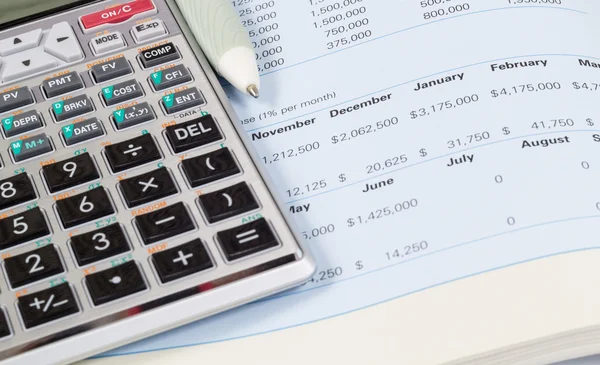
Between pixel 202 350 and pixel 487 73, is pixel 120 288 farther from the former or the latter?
pixel 487 73

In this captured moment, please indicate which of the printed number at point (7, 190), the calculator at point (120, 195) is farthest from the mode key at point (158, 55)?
the printed number at point (7, 190)

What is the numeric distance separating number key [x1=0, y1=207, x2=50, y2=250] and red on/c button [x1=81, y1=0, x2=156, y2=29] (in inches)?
5.6

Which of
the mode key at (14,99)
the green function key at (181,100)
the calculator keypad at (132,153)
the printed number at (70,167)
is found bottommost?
the calculator keypad at (132,153)

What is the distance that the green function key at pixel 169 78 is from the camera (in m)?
0.41

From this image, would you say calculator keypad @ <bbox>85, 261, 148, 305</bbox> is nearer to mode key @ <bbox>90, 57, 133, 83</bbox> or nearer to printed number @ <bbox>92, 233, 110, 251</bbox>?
printed number @ <bbox>92, 233, 110, 251</bbox>

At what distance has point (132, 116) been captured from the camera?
1.29ft

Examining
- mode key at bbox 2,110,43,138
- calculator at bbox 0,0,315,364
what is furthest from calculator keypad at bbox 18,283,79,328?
mode key at bbox 2,110,43,138

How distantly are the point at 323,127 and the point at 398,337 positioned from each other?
0.42ft

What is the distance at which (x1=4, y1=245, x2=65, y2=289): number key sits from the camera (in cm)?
33

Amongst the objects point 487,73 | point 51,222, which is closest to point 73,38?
point 51,222

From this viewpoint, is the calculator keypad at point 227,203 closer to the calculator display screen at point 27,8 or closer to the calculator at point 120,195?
the calculator at point 120,195

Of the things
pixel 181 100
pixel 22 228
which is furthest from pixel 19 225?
pixel 181 100

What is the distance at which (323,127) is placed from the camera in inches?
16.0

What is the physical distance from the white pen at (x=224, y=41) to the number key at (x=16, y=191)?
119 mm
